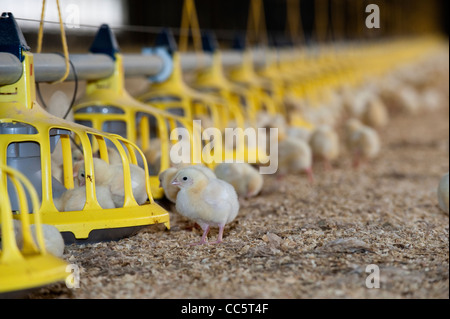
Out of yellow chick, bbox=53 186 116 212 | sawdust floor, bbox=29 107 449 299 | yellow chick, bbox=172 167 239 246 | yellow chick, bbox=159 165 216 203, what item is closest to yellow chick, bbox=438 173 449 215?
sawdust floor, bbox=29 107 449 299

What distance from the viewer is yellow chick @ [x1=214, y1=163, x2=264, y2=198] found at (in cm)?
385

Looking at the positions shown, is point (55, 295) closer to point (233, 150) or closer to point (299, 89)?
point (233, 150)

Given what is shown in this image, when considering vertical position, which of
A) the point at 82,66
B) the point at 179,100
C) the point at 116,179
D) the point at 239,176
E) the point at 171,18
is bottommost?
the point at 239,176

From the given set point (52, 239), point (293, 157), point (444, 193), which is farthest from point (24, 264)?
point (293, 157)

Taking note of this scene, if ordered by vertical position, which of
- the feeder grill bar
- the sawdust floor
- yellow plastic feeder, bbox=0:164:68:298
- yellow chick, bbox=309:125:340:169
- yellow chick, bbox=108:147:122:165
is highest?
the feeder grill bar

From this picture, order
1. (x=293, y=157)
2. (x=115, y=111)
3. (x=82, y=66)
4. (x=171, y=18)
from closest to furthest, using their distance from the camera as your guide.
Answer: (x=82, y=66), (x=115, y=111), (x=293, y=157), (x=171, y=18)

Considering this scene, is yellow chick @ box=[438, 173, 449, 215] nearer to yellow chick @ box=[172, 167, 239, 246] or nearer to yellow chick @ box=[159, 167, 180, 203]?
yellow chick @ box=[172, 167, 239, 246]

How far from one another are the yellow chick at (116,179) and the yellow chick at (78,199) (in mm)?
107

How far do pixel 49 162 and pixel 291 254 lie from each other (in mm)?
1045

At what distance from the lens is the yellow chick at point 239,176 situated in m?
3.85

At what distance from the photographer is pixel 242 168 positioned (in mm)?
3863

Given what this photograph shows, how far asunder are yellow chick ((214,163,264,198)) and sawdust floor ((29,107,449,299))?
10cm

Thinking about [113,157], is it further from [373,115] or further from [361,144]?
[373,115]
